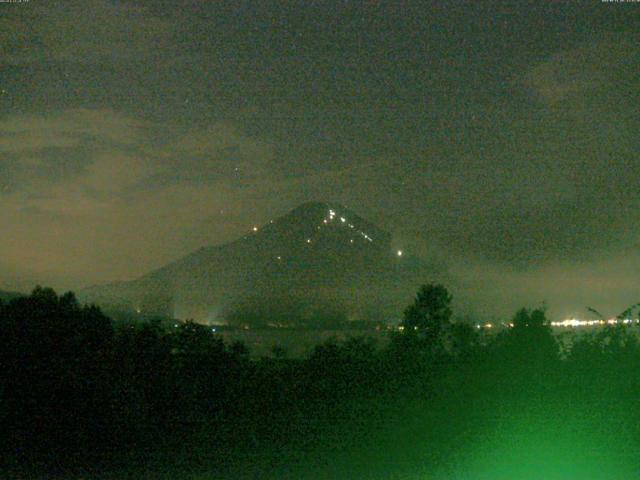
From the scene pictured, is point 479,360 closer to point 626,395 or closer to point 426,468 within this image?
point 626,395

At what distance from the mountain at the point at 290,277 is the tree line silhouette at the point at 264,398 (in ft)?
42.4

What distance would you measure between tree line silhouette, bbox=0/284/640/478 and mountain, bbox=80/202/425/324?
12.9 metres

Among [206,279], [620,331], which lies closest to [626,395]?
[620,331]

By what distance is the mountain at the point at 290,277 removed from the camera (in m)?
30.4

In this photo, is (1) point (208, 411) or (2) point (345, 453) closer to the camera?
(2) point (345, 453)

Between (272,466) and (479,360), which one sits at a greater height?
(479,360)

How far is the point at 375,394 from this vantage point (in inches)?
440

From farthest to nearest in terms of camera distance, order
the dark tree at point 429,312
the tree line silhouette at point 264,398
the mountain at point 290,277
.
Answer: the mountain at point 290,277, the dark tree at point 429,312, the tree line silhouette at point 264,398

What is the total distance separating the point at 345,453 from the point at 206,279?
35151mm

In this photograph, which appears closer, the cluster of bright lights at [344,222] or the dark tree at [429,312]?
the dark tree at [429,312]

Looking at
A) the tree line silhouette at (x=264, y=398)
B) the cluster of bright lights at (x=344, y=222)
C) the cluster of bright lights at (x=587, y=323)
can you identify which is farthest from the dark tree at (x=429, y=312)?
the cluster of bright lights at (x=344, y=222)

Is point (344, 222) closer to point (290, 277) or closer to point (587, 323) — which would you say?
point (290, 277)

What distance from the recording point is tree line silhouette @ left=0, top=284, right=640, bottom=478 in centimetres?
937

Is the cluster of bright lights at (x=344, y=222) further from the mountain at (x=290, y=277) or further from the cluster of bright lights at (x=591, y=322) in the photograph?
the cluster of bright lights at (x=591, y=322)
